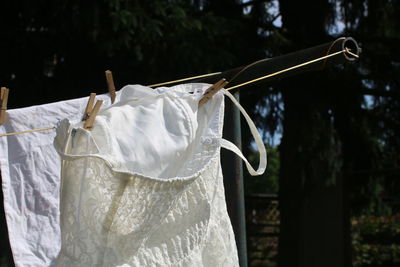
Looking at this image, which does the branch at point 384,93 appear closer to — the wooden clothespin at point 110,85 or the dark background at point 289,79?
the dark background at point 289,79

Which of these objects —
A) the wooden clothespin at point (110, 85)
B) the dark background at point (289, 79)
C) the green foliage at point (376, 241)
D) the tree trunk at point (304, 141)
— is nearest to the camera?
the wooden clothespin at point (110, 85)

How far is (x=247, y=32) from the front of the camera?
4555 millimetres

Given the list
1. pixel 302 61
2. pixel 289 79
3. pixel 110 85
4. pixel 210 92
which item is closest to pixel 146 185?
pixel 210 92

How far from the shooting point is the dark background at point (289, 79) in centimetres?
346

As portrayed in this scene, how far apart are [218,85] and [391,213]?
4326mm

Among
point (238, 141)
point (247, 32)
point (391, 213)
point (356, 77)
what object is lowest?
point (391, 213)

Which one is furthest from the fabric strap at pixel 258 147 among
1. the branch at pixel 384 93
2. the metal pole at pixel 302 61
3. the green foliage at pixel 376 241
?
the green foliage at pixel 376 241

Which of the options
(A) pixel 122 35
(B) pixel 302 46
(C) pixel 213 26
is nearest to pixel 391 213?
(B) pixel 302 46

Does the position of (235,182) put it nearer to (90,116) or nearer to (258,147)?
(258,147)

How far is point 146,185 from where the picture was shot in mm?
1398

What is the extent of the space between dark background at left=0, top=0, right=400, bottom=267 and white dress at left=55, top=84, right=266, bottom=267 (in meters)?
1.17

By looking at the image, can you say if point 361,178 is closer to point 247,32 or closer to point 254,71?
point 247,32

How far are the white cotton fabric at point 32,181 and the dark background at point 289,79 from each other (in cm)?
65

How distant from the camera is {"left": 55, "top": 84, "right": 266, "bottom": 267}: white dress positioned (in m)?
1.38
